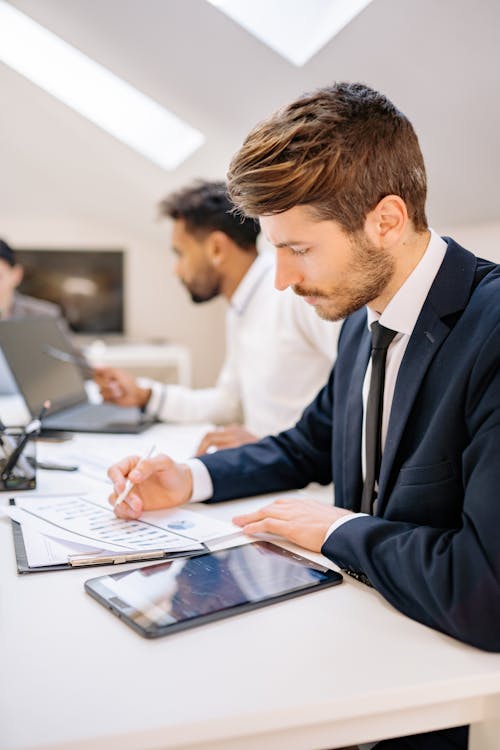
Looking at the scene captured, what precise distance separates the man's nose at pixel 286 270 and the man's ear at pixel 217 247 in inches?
48.0

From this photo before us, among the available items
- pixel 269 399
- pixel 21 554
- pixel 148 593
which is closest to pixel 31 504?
pixel 21 554

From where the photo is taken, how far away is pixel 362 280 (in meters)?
1.03

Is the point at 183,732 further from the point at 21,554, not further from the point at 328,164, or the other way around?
the point at 328,164

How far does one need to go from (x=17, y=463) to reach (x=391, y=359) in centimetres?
74

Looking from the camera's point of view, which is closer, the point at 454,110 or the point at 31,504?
the point at 31,504

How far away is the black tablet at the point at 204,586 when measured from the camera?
77 cm

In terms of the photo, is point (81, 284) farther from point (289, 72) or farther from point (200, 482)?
point (200, 482)

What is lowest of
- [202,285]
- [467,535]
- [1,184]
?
[467,535]

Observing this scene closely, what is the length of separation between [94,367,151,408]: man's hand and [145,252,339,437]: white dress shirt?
60mm

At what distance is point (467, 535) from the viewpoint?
2.58 feet

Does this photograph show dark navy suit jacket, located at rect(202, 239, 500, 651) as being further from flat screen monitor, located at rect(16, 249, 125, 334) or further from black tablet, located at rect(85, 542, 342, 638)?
flat screen monitor, located at rect(16, 249, 125, 334)

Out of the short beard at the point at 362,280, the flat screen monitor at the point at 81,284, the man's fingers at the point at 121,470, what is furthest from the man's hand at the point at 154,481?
the flat screen monitor at the point at 81,284

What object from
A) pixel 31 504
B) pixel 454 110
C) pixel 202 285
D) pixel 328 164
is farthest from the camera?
pixel 202 285

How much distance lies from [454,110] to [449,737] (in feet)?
4.42
